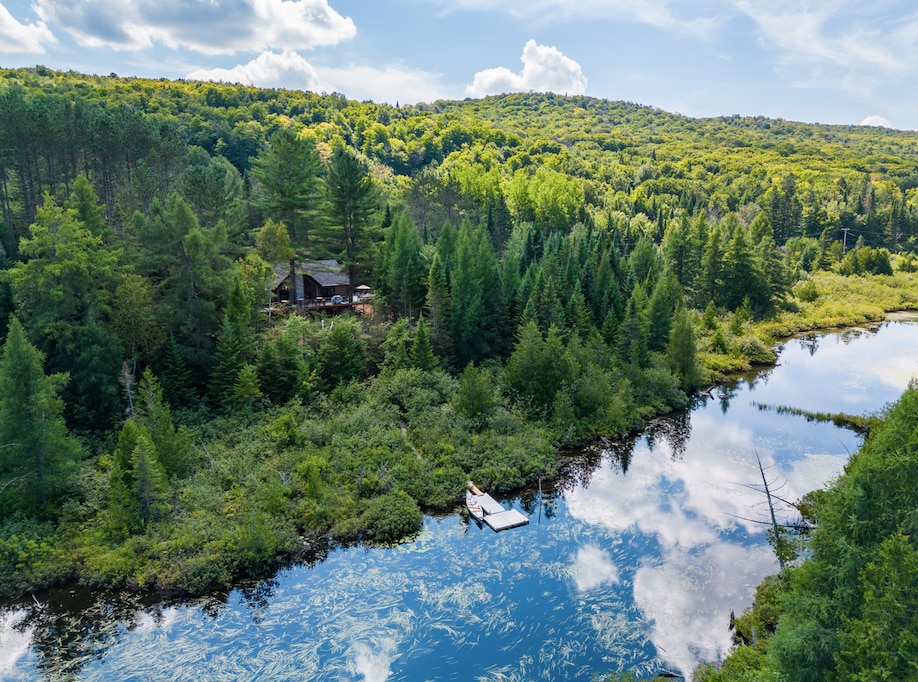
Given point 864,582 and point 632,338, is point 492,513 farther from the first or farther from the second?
point 632,338

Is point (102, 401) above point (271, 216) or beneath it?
beneath

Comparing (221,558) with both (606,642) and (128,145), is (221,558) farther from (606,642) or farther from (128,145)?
(128,145)

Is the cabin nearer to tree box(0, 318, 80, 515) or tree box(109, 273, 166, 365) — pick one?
tree box(109, 273, 166, 365)

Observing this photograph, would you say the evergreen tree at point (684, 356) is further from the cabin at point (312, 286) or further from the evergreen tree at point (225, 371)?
the evergreen tree at point (225, 371)

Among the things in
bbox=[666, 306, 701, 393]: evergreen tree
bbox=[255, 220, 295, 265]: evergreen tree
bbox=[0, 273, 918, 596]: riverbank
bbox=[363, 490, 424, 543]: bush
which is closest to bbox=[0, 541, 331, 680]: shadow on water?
bbox=[0, 273, 918, 596]: riverbank

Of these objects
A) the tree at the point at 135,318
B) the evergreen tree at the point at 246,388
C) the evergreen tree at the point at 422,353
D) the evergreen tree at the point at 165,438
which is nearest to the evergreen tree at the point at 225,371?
the evergreen tree at the point at 246,388

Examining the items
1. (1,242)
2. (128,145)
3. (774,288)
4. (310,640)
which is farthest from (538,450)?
(774,288)
